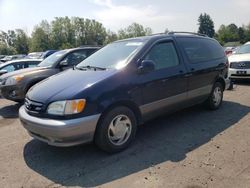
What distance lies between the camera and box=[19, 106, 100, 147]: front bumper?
3.86 m

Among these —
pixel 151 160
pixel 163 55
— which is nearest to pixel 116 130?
pixel 151 160

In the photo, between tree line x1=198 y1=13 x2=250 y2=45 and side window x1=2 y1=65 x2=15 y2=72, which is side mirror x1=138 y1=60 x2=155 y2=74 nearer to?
side window x1=2 y1=65 x2=15 y2=72

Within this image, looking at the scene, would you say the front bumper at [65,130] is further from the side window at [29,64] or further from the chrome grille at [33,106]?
the side window at [29,64]

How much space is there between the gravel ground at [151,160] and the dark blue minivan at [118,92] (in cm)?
35

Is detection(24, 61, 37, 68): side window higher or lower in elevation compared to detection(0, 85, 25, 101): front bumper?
higher

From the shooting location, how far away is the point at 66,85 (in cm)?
435

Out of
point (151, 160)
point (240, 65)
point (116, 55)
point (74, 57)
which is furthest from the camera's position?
point (240, 65)

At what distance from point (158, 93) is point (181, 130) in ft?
2.97

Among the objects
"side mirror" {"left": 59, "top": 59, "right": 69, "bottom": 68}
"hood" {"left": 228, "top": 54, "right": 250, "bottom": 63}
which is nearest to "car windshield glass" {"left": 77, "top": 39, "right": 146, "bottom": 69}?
"side mirror" {"left": 59, "top": 59, "right": 69, "bottom": 68}

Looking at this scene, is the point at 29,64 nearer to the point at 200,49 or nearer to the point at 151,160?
the point at 200,49

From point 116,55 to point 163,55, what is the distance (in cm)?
86

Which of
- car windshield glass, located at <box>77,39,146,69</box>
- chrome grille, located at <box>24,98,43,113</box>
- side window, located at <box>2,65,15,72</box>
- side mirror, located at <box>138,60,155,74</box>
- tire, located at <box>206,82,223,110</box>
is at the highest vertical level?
car windshield glass, located at <box>77,39,146,69</box>

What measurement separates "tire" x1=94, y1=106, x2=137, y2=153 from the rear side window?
2.10 m

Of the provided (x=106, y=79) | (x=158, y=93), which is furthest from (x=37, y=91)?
(x=158, y=93)
